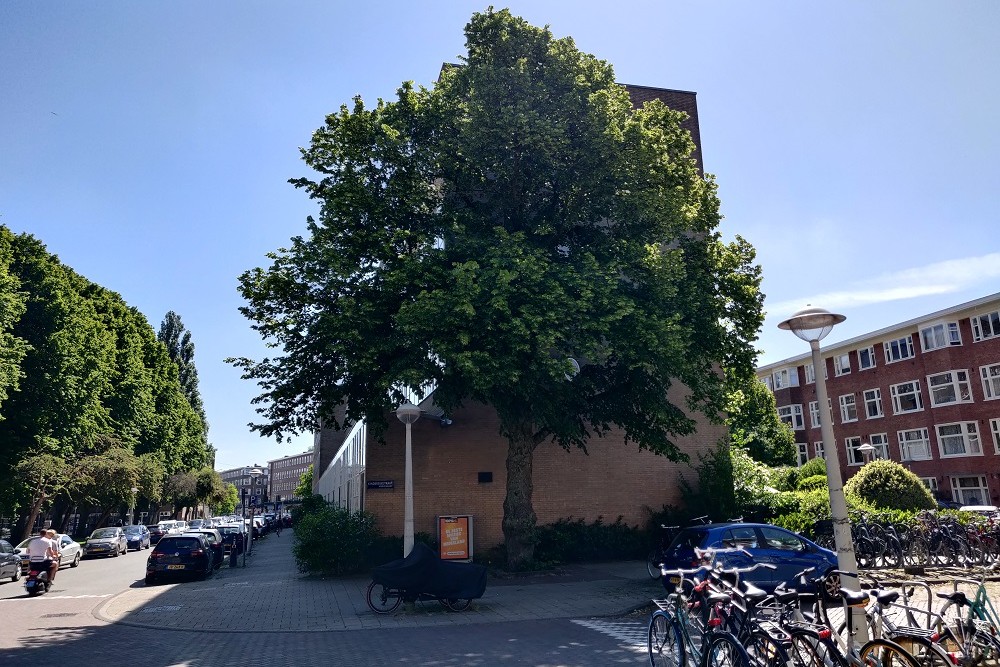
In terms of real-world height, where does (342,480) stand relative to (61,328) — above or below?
below

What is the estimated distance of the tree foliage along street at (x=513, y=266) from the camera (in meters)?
13.9

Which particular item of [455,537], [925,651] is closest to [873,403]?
[455,537]

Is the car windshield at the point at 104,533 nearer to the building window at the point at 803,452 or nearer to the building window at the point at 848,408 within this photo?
the building window at the point at 848,408

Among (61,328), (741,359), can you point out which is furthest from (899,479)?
(61,328)

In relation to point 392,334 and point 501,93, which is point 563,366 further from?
point 501,93

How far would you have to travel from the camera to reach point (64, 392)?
32.9 metres

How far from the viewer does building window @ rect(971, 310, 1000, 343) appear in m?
37.1

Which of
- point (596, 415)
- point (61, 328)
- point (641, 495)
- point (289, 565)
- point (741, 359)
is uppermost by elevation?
point (61, 328)

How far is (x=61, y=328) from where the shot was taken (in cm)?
3328

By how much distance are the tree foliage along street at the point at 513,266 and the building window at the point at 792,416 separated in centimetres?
4108

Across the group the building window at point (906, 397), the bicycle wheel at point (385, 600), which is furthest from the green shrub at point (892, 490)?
the building window at point (906, 397)

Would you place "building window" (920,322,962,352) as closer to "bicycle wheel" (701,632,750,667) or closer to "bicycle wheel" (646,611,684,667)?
"bicycle wheel" (646,611,684,667)

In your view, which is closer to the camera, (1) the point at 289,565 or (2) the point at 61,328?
(1) the point at 289,565

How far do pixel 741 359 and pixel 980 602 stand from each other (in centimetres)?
1116
